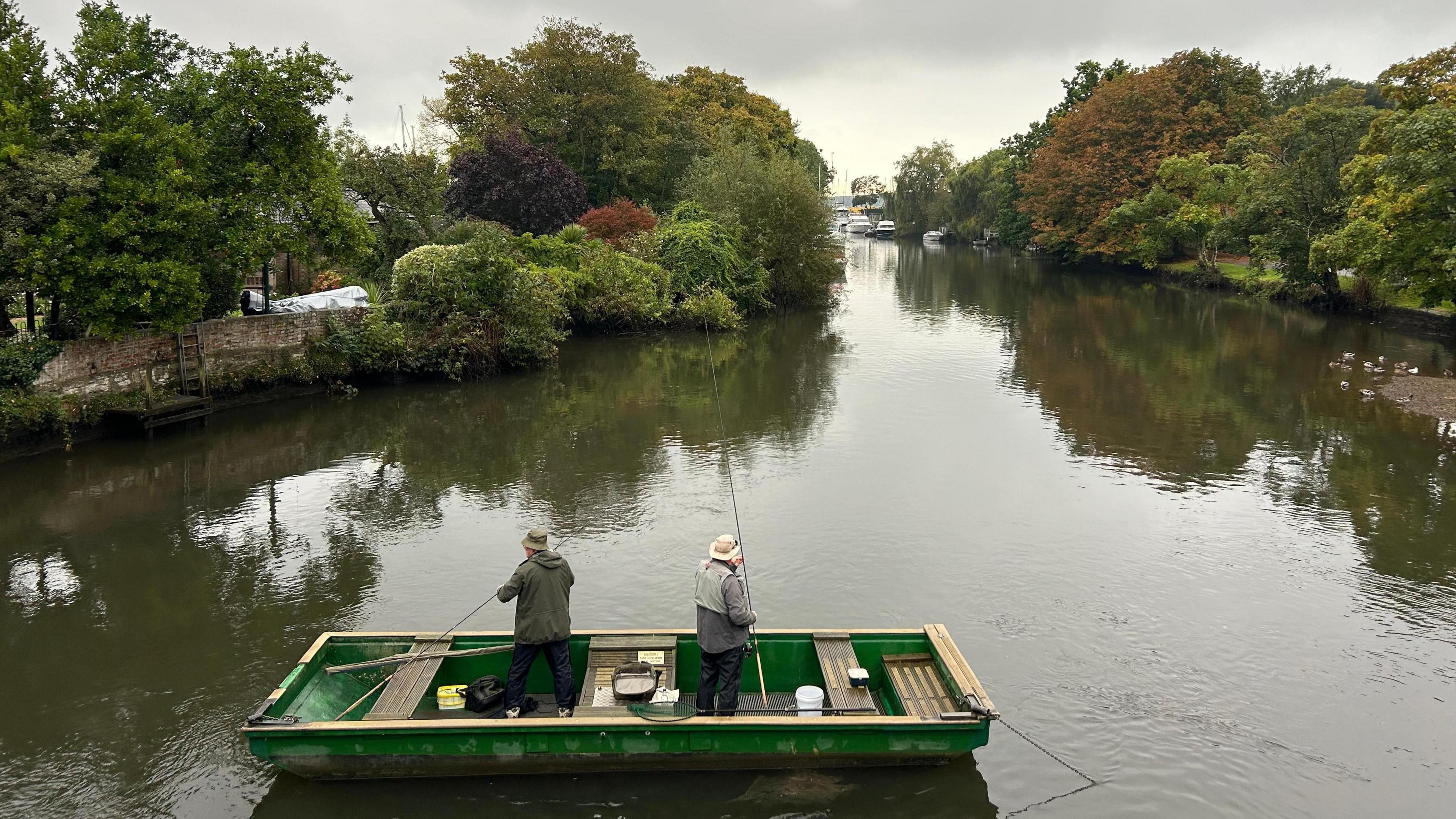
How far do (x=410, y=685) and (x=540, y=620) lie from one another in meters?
1.36

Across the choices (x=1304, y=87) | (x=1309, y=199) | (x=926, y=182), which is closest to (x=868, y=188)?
(x=926, y=182)

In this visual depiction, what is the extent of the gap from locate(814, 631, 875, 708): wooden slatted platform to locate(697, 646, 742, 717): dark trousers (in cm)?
83

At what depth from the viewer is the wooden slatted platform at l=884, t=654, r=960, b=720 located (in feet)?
25.7

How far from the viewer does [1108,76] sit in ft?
205

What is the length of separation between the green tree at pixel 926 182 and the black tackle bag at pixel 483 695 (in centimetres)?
9931

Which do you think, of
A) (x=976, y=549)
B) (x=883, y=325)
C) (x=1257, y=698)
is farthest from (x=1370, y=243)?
(x=1257, y=698)

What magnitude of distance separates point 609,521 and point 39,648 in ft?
22.5

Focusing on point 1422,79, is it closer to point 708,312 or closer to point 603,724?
point 708,312

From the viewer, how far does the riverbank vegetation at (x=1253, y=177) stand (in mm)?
27469

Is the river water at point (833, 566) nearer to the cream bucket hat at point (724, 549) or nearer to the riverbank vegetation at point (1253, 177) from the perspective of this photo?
the cream bucket hat at point (724, 549)

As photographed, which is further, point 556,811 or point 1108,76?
point 1108,76

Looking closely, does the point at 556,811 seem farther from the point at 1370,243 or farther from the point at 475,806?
the point at 1370,243

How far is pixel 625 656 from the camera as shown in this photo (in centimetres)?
869

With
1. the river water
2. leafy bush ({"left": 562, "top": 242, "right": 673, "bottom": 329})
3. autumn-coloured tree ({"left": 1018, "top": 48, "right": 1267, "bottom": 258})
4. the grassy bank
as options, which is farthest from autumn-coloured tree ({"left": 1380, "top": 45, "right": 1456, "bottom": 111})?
leafy bush ({"left": 562, "top": 242, "right": 673, "bottom": 329})
